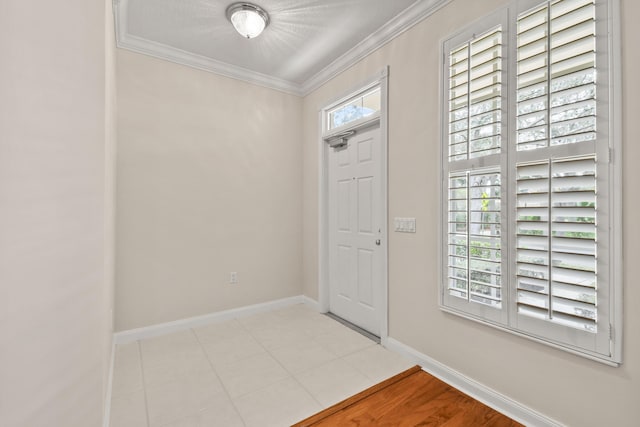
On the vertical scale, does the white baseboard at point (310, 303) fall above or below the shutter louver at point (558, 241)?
below

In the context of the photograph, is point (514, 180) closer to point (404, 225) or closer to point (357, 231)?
point (404, 225)

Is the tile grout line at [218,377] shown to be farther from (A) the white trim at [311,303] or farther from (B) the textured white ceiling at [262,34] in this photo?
(B) the textured white ceiling at [262,34]

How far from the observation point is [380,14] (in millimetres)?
2301

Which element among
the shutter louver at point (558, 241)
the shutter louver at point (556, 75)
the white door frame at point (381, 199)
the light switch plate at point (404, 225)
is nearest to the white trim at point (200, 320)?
the white door frame at point (381, 199)

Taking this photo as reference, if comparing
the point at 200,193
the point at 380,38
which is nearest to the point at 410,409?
the point at 200,193

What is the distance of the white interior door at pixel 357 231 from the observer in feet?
8.99

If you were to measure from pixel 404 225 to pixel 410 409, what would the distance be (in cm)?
127

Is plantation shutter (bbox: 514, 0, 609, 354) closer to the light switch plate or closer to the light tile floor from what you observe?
the light switch plate

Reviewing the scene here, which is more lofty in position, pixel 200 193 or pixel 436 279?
pixel 200 193

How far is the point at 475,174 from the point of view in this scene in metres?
1.84

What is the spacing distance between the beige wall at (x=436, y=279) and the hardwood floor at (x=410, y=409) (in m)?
0.18

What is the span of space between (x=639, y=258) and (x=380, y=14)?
232 cm

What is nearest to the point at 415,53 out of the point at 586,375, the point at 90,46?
the point at 90,46

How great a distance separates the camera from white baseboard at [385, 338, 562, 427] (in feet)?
5.13
